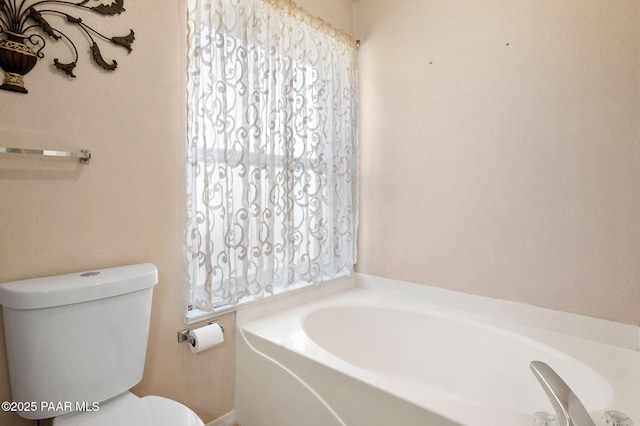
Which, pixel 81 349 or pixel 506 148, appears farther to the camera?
pixel 506 148

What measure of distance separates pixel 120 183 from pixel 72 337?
23.1 inches

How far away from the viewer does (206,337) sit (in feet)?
5.15

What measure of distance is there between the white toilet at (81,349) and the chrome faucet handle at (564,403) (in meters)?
1.07

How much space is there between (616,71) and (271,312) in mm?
2020

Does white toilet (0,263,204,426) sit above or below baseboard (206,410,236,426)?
above

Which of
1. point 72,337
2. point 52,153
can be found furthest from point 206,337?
point 52,153

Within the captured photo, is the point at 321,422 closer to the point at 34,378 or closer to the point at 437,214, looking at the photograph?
the point at 34,378

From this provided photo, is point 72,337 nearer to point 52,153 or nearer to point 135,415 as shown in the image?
point 135,415

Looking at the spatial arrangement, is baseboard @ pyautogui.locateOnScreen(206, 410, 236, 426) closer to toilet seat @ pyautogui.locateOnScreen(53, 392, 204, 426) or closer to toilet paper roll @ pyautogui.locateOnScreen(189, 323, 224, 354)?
toilet paper roll @ pyautogui.locateOnScreen(189, 323, 224, 354)

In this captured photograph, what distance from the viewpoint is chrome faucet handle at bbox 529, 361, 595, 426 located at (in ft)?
2.85

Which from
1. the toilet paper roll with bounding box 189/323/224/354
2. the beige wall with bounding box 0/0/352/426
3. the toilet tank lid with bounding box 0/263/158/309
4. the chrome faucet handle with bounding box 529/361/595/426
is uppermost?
the beige wall with bounding box 0/0/352/426

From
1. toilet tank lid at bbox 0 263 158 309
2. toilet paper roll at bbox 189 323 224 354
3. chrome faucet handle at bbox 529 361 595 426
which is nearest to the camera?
chrome faucet handle at bbox 529 361 595 426

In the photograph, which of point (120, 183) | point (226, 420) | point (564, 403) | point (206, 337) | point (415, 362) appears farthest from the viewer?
point (415, 362)

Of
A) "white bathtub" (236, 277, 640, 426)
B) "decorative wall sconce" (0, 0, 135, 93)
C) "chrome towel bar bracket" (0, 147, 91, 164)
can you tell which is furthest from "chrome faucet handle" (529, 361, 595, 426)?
"decorative wall sconce" (0, 0, 135, 93)
